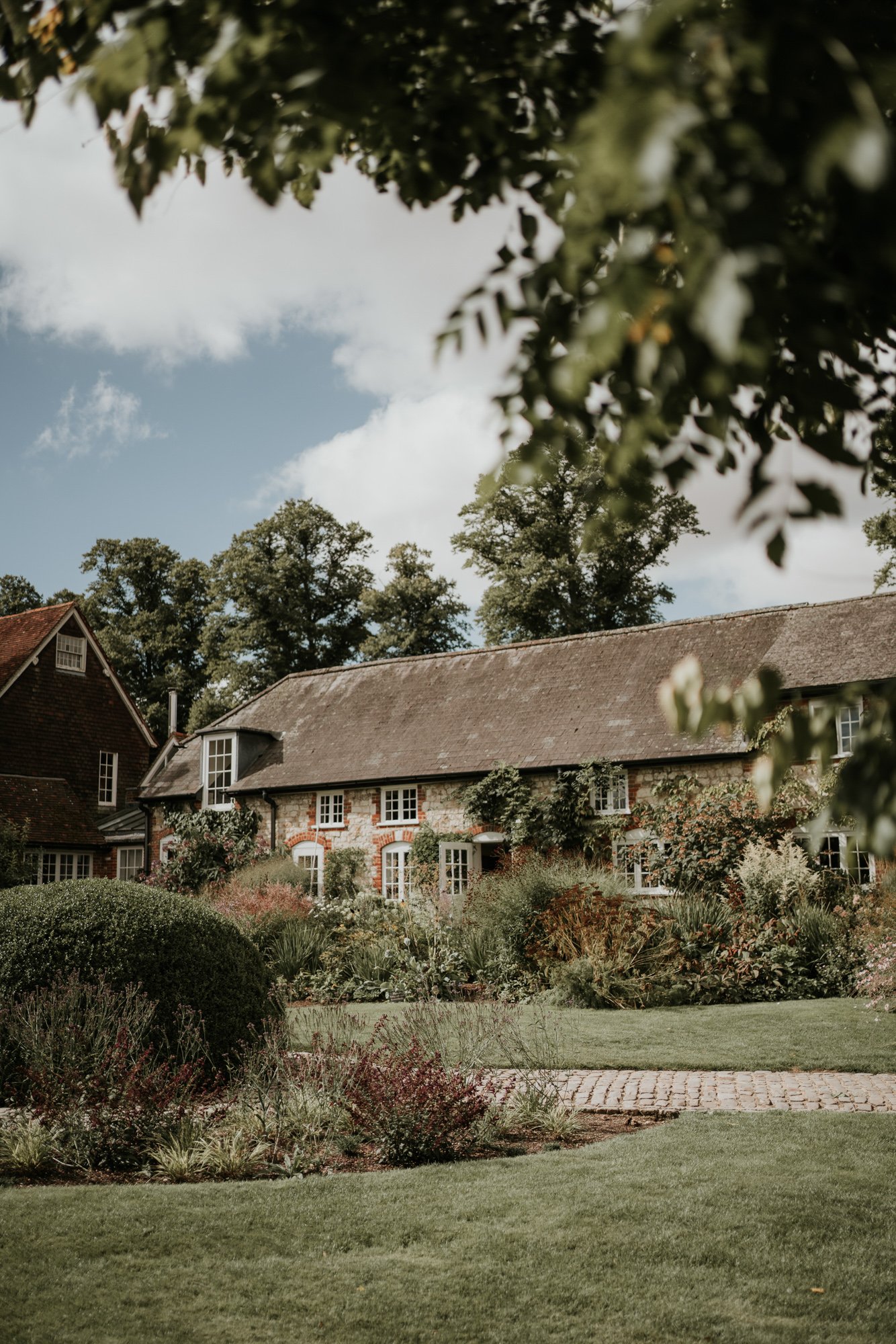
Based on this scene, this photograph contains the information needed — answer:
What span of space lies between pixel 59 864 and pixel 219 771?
5.47 m

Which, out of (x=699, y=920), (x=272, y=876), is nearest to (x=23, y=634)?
(x=272, y=876)

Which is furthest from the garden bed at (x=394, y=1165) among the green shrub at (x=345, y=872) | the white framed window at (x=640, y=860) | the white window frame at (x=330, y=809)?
the white window frame at (x=330, y=809)

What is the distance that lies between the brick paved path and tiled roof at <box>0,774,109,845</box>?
2083 centimetres

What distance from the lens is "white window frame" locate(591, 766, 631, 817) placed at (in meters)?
21.3

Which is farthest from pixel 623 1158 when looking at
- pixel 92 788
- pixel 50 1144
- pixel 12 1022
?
pixel 92 788

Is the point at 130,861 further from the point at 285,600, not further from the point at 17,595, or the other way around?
the point at 17,595

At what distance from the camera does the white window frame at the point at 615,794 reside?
21281mm

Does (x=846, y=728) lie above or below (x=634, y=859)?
above

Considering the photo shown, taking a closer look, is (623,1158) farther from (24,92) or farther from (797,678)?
(797,678)

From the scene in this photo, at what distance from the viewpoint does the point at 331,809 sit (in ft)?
83.2

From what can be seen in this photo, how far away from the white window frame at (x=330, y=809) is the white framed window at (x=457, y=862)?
3.12 m

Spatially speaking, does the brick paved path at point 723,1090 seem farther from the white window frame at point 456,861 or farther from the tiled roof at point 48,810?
the tiled roof at point 48,810

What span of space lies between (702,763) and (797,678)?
248 centimetres

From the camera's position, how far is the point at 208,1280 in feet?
16.8
